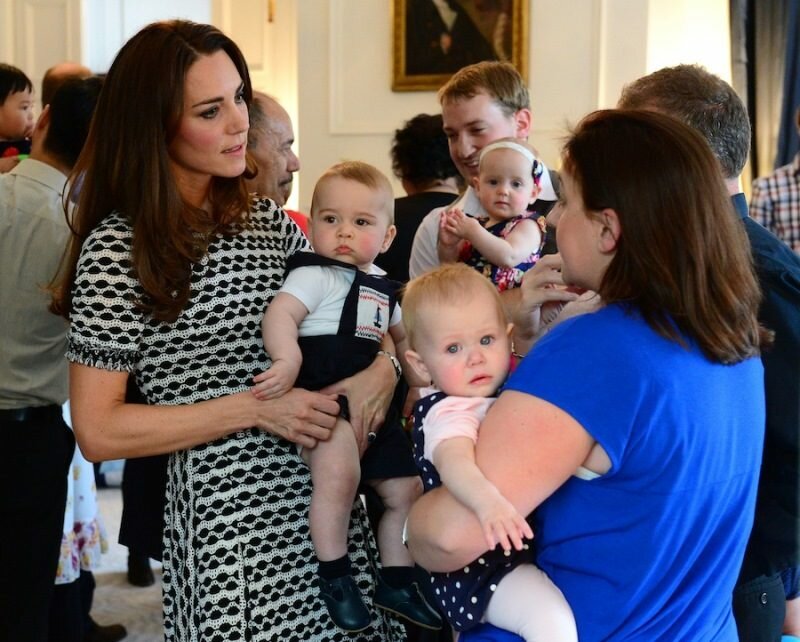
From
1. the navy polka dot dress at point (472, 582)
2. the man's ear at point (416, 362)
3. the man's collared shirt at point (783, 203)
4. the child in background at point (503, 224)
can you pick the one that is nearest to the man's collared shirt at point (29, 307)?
the child in background at point (503, 224)

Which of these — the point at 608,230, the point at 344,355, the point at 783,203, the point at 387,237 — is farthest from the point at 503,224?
the point at 783,203

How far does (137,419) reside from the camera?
1910mm

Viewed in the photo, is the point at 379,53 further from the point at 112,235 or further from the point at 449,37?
the point at 112,235

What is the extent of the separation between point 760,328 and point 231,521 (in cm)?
100

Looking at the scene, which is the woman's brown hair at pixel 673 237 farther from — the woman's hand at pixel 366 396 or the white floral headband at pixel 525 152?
the white floral headband at pixel 525 152

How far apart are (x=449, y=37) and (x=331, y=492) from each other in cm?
502

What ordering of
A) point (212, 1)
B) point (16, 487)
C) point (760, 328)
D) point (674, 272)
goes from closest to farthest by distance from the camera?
point (674, 272)
point (760, 328)
point (16, 487)
point (212, 1)

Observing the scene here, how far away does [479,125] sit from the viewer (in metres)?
3.15

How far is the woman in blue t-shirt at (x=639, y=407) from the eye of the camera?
4.66 feet

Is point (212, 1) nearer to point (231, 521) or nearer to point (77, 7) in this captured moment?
point (77, 7)

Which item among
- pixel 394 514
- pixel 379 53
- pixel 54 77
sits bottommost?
pixel 394 514

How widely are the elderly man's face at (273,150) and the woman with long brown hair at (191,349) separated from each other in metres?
0.85

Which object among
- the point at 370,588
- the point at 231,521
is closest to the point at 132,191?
the point at 231,521

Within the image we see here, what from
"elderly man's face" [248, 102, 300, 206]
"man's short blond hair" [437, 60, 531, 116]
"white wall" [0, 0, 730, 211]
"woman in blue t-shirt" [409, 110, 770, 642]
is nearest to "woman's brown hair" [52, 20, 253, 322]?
"woman in blue t-shirt" [409, 110, 770, 642]
